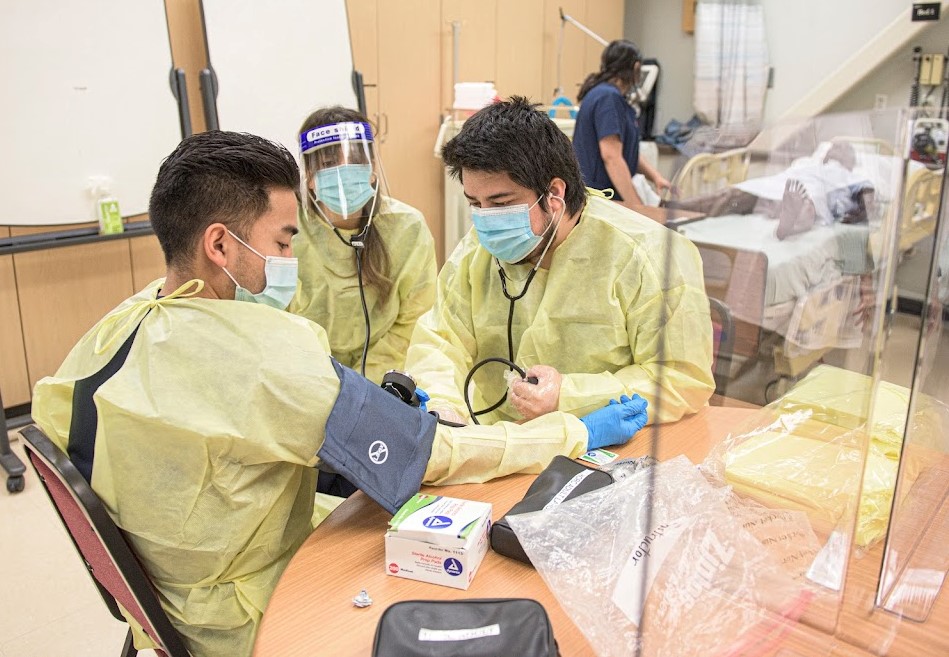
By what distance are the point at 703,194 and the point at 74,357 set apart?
3.05ft

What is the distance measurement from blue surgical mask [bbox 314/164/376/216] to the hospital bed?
118 cm

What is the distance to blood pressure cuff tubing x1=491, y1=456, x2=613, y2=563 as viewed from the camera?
3.21ft

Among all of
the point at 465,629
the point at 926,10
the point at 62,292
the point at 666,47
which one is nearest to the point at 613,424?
the point at 465,629

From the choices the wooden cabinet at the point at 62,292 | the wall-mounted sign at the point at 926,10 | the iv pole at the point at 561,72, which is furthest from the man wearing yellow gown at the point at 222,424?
the iv pole at the point at 561,72

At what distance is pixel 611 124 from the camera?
3.41 meters

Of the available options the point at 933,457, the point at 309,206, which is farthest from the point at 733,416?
the point at 309,206

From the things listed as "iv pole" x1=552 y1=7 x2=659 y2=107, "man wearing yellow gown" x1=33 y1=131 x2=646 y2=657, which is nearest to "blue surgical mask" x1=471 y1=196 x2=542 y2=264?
"man wearing yellow gown" x1=33 y1=131 x2=646 y2=657

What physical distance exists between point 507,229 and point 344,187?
0.65m

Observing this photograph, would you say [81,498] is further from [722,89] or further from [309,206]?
[722,89]

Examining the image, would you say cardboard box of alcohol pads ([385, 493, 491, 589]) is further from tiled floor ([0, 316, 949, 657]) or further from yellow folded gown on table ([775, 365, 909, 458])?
tiled floor ([0, 316, 949, 657])

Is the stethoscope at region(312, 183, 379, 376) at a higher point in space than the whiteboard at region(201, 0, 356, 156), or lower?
lower

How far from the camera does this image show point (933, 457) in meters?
1.01

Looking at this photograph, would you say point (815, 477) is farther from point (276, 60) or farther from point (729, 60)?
point (729, 60)

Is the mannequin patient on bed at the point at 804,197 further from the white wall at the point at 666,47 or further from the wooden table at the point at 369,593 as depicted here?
the white wall at the point at 666,47
